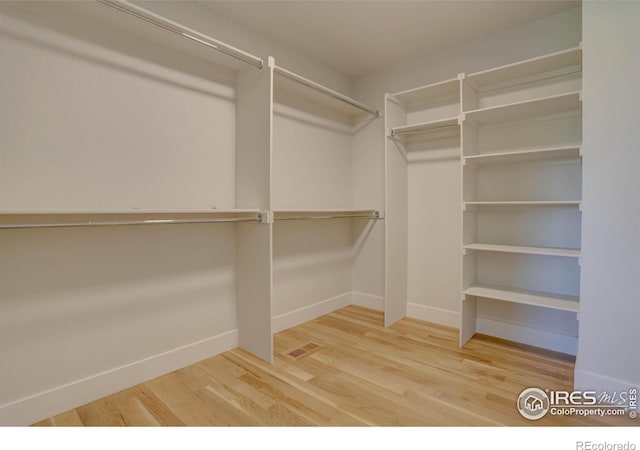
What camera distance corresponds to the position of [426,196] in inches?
124

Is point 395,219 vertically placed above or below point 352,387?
above

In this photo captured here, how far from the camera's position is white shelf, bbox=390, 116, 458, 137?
2.71 meters

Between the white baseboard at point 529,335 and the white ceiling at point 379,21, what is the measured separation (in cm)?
240

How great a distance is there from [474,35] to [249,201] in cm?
232

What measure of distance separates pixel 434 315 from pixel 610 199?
68.0 inches

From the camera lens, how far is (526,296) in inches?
93.3

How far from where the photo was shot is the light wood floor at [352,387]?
5.52 feet

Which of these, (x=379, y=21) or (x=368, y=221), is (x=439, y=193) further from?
(x=379, y=21)

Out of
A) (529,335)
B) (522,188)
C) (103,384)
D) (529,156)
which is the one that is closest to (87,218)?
(103,384)

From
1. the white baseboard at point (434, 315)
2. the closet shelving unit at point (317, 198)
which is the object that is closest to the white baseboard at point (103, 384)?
the closet shelving unit at point (317, 198)

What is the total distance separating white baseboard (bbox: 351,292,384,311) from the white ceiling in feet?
7.93

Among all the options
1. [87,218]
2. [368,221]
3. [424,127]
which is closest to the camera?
[87,218]
